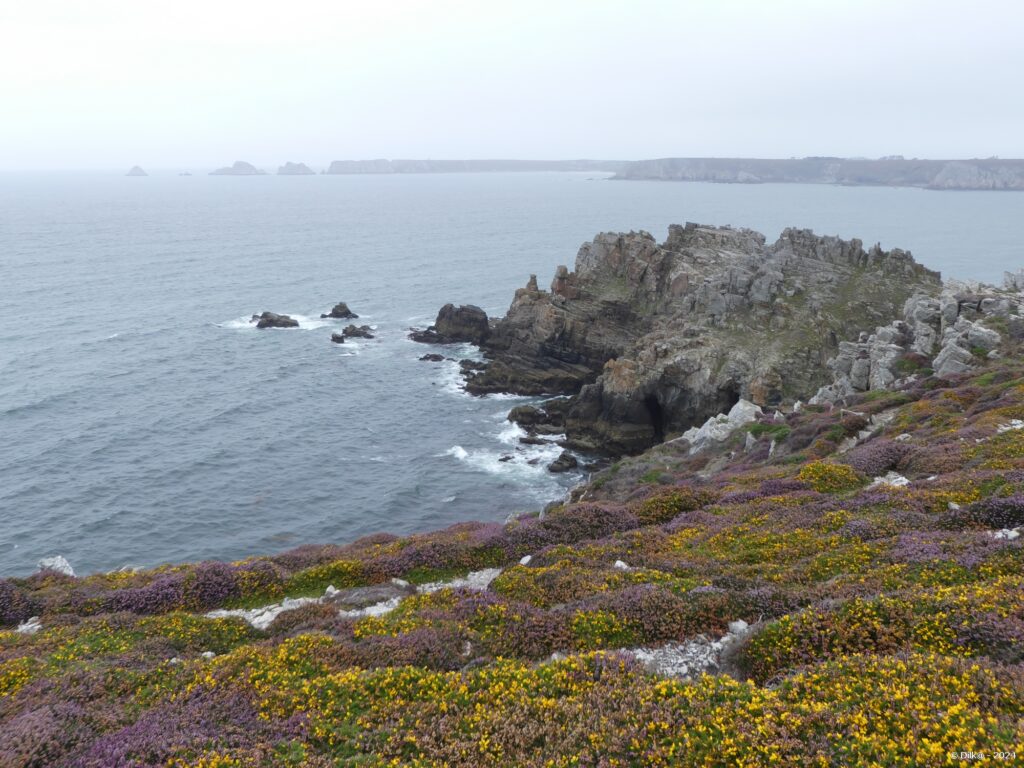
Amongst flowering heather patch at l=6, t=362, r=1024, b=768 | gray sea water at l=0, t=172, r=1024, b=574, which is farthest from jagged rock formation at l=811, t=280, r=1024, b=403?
gray sea water at l=0, t=172, r=1024, b=574

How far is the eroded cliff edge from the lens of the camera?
223ft

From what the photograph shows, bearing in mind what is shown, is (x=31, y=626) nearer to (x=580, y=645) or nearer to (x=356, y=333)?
(x=580, y=645)

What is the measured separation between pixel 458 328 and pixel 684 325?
39.5 metres

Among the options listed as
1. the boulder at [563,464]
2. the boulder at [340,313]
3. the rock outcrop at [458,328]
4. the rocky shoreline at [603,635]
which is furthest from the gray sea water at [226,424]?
the rocky shoreline at [603,635]

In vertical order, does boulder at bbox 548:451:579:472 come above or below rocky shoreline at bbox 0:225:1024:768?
below

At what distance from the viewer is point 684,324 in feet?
256

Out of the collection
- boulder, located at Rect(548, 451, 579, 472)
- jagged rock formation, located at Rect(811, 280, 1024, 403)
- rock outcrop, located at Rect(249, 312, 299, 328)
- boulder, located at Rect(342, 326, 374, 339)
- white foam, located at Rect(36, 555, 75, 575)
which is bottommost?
boulder, located at Rect(548, 451, 579, 472)

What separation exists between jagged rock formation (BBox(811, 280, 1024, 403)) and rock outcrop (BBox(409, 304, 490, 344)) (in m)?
54.0

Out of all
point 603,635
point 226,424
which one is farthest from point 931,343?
point 226,424

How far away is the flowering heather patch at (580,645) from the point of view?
1020cm

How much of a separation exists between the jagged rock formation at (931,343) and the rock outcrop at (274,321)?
8422 cm

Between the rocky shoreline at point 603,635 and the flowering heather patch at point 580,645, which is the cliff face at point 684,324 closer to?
the rocky shoreline at point 603,635

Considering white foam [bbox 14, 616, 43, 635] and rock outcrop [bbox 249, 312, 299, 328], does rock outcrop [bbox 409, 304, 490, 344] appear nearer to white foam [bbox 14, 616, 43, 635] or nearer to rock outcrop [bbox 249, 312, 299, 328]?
rock outcrop [bbox 249, 312, 299, 328]

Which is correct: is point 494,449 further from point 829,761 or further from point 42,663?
point 829,761
